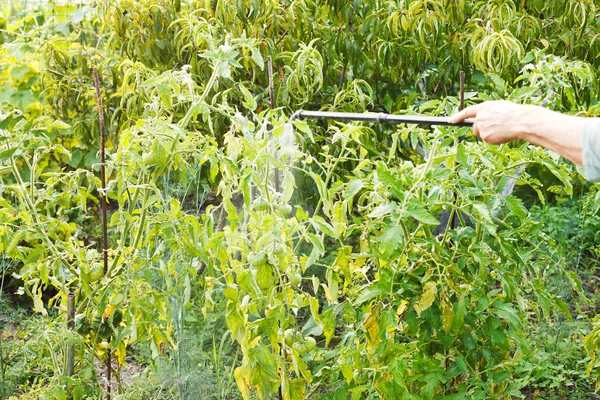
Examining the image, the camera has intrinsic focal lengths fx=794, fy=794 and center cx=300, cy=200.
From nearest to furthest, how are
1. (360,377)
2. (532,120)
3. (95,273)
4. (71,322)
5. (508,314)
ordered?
(532,120)
(508,314)
(360,377)
(95,273)
(71,322)

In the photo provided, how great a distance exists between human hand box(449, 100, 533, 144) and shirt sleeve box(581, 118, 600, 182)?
5.6 inches

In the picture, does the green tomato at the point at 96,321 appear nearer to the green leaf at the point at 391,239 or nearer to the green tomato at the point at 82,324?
the green tomato at the point at 82,324

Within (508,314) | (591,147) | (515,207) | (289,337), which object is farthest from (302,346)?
(591,147)

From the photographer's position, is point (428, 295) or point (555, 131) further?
point (428, 295)

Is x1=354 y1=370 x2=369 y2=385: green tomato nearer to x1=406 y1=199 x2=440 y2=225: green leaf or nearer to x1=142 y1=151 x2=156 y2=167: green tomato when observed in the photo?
x1=406 y1=199 x2=440 y2=225: green leaf

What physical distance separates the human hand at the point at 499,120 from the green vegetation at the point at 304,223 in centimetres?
14

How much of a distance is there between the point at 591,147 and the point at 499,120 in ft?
0.73

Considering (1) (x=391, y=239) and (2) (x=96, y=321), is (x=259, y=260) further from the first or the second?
(2) (x=96, y=321)

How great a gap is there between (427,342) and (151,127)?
0.93 meters

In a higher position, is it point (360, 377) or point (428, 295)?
point (428, 295)

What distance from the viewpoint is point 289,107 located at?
3029 mm

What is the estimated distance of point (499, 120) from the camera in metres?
1.79

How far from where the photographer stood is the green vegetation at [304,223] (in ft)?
→ 6.57

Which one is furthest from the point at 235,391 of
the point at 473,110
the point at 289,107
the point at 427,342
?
the point at 473,110
